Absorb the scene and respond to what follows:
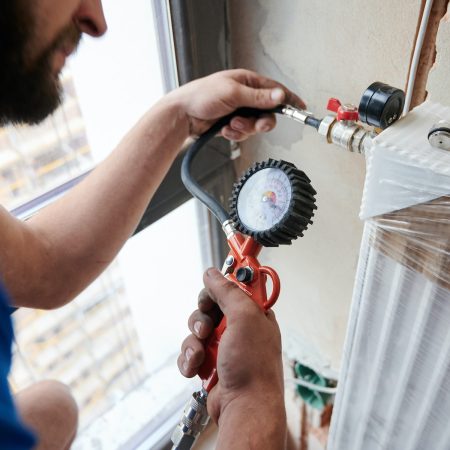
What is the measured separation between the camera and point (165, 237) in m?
1.03

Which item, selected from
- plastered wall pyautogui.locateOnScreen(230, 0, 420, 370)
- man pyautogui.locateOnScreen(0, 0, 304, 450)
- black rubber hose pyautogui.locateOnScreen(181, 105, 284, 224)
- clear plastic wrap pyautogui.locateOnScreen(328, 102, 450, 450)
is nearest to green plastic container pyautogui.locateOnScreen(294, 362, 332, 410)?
plastered wall pyautogui.locateOnScreen(230, 0, 420, 370)

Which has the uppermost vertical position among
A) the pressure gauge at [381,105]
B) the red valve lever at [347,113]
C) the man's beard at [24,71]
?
the man's beard at [24,71]

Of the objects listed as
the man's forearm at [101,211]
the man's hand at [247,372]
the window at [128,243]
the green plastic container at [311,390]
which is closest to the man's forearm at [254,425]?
the man's hand at [247,372]

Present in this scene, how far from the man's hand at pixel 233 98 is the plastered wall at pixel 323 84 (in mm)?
78

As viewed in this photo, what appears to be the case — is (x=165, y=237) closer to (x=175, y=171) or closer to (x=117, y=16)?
(x=175, y=171)

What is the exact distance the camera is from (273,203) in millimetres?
546

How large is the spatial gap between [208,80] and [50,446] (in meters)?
0.60

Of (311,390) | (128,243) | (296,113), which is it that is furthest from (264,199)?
(311,390)

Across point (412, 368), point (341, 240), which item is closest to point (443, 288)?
point (412, 368)

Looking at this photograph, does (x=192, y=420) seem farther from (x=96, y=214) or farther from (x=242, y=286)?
(x=96, y=214)

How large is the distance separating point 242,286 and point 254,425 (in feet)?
0.49

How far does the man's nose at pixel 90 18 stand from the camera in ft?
1.75

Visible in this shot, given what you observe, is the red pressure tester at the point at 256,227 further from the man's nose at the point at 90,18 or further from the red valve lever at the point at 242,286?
the man's nose at the point at 90,18

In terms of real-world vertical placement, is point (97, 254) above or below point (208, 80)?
below
